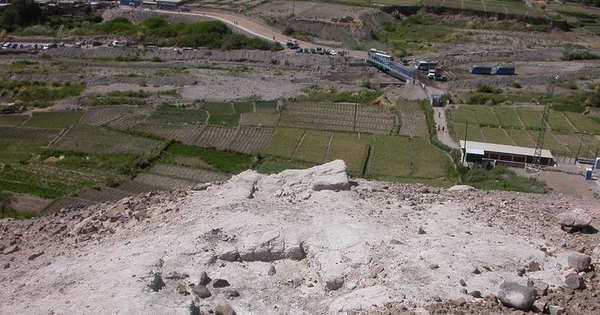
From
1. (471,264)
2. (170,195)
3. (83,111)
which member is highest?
(471,264)

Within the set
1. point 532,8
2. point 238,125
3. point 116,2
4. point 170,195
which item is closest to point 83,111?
point 238,125

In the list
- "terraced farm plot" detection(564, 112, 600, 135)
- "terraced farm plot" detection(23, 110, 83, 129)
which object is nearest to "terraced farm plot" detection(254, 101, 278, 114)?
"terraced farm plot" detection(23, 110, 83, 129)

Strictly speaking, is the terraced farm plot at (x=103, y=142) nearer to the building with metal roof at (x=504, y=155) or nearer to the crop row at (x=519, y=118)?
the building with metal roof at (x=504, y=155)

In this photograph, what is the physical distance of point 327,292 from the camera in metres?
16.3

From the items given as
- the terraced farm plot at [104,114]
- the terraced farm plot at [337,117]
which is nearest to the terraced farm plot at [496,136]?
the terraced farm plot at [337,117]

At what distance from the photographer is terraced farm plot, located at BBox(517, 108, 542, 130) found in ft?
163

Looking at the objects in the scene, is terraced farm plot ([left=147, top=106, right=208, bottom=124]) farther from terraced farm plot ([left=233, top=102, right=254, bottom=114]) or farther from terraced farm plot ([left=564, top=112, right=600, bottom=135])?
terraced farm plot ([left=564, top=112, right=600, bottom=135])

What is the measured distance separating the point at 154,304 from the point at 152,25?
74.8 metres

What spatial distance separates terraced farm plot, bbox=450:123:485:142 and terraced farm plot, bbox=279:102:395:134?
4614 mm

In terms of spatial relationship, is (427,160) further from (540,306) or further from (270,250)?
(540,306)

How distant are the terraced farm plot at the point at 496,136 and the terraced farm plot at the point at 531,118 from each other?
2.74m

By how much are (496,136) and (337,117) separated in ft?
40.2

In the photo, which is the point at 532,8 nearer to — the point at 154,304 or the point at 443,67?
the point at 443,67

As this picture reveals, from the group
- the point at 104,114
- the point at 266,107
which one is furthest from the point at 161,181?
the point at 266,107
